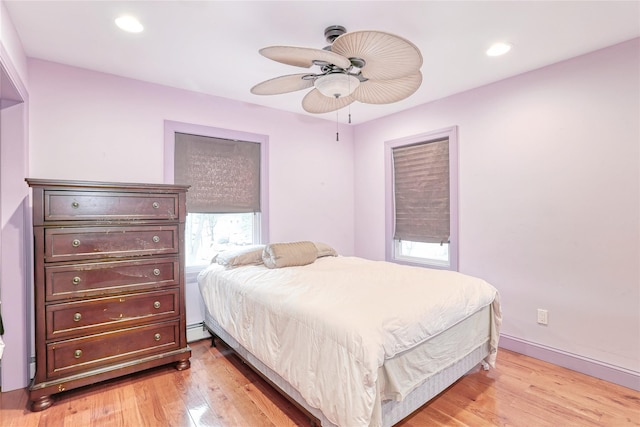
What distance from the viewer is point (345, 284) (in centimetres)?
232

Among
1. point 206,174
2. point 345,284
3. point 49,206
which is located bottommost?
point 345,284

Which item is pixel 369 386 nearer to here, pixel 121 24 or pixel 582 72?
pixel 121 24

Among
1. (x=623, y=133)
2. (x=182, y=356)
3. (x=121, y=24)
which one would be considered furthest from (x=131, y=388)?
(x=623, y=133)

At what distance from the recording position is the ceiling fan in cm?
162

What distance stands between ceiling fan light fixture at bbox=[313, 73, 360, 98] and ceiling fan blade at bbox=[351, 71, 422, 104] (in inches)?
7.0

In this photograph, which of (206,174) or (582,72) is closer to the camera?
(582,72)

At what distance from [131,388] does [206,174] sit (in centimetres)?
196

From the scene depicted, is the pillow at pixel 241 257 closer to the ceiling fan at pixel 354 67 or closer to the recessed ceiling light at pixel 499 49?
the ceiling fan at pixel 354 67

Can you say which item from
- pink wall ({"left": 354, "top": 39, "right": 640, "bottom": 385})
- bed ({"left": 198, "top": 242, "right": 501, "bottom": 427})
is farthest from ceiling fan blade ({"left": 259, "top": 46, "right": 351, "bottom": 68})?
pink wall ({"left": 354, "top": 39, "right": 640, "bottom": 385})

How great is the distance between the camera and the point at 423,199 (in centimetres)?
378

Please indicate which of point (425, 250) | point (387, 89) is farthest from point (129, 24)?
point (425, 250)

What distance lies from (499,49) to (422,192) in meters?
1.65

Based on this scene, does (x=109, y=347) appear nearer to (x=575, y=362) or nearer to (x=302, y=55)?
(x=302, y=55)

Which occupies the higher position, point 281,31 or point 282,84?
point 281,31
